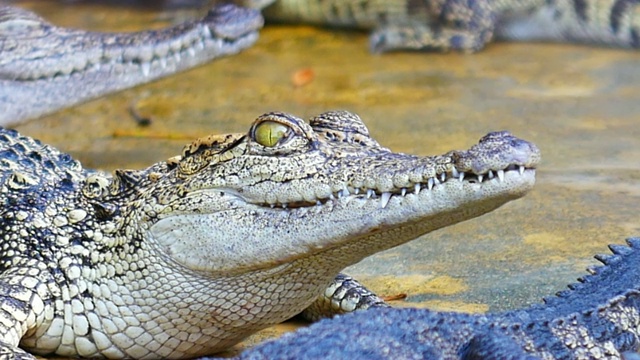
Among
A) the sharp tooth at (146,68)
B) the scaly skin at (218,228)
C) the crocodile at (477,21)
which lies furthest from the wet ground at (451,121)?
the scaly skin at (218,228)

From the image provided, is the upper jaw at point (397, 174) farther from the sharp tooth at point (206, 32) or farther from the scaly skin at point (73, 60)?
the sharp tooth at point (206, 32)

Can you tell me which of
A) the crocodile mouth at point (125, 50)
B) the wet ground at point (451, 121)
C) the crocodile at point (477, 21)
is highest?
the crocodile mouth at point (125, 50)

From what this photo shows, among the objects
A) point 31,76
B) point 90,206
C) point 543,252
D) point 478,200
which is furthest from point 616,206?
point 31,76

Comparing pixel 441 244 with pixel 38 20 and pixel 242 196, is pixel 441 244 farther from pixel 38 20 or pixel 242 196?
pixel 38 20

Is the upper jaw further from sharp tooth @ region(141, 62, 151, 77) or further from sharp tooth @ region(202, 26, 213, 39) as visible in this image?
sharp tooth @ region(202, 26, 213, 39)

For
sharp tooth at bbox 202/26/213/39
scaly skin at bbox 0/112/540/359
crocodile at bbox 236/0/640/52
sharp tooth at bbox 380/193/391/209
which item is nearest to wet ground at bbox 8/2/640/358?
crocodile at bbox 236/0/640/52

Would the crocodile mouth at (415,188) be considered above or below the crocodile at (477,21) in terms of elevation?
above
